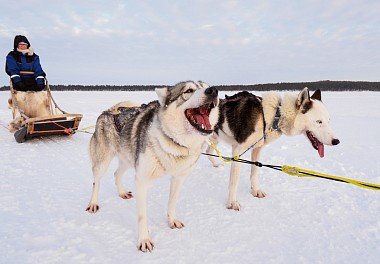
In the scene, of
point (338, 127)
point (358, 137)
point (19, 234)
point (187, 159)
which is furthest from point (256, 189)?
point (338, 127)

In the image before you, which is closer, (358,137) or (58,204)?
(58,204)

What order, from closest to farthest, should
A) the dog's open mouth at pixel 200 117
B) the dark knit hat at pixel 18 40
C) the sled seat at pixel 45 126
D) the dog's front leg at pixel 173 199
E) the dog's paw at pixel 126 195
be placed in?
the dog's open mouth at pixel 200 117, the dog's front leg at pixel 173 199, the dog's paw at pixel 126 195, the sled seat at pixel 45 126, the dark knit hat at pixel 18 40

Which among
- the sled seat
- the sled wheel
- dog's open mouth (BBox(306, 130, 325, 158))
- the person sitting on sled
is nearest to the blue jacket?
the person sitting on sled

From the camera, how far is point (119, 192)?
12.8 feet

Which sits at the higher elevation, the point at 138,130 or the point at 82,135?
the point at 138,130

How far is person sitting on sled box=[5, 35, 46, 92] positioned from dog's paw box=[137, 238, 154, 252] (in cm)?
615

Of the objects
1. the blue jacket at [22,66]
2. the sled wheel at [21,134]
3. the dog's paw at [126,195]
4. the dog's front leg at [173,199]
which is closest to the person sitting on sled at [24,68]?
the blue jacket at [22,66]

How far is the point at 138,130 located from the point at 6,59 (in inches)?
235

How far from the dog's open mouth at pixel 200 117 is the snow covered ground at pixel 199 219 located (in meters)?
1.09

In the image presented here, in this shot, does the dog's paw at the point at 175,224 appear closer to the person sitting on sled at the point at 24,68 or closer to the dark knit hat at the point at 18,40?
the person sitting on sled at the point at 24,68

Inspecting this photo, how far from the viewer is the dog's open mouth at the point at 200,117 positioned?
2576 mm

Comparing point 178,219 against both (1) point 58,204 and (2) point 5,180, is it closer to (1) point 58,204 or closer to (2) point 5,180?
(1) point 58,204

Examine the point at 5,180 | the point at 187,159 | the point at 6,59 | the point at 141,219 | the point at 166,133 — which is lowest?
the point at 5,180

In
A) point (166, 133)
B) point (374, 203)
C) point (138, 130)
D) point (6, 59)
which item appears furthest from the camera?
point (6, 59)
